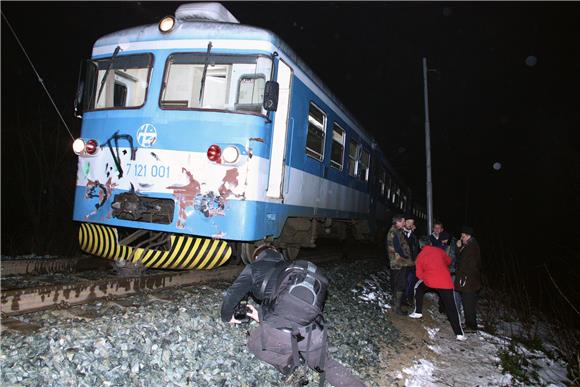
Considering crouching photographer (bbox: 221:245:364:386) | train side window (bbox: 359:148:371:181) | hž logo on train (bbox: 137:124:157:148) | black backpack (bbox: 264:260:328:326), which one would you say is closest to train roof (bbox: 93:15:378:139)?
hž logo on train (bbox: 137:124:157:148)

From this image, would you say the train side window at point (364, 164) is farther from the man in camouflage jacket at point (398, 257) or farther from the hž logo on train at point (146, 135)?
the hž logo on train at point (146, 135)

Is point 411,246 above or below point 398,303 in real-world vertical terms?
above

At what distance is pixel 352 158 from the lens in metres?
9.16

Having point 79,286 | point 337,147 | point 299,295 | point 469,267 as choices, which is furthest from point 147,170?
point 469,267

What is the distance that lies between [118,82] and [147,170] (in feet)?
5.06

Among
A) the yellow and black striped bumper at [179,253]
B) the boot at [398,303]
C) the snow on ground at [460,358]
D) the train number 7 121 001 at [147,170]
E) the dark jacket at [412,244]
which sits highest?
the train number 7 121 001 at [147,170]

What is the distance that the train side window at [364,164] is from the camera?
9984 mm

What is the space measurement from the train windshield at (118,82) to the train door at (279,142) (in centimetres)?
180

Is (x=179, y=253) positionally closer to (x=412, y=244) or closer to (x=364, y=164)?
(x=412, y=244)

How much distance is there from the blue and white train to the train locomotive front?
1cm

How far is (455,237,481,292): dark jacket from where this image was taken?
649cm

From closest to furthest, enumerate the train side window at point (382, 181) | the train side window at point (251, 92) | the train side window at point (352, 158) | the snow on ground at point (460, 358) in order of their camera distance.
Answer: the snow on ground at point (460, 358) → the train side window at point (251, 92) → the train side window at point (352, 158) → the train side window at point (382, 181)

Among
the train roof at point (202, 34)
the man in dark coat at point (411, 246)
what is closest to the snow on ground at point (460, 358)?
the man in dark coat at point (411, 246)

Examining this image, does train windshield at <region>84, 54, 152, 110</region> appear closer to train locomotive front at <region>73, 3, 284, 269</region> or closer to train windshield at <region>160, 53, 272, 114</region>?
train locomotive front at <region>73, 3, 284, 269</region>
